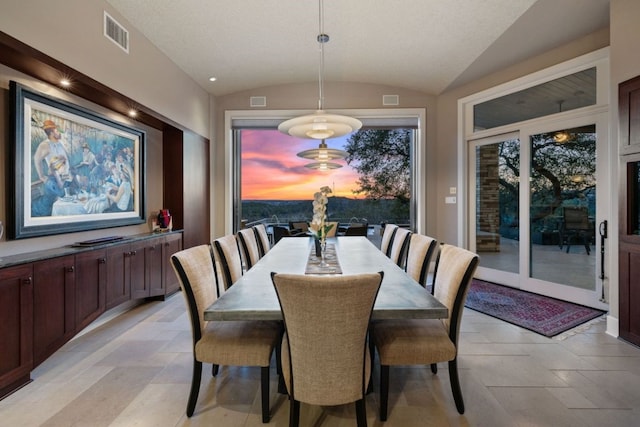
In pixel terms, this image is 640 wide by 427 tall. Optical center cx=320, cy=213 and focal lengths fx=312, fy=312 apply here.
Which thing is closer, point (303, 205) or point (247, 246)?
point (247, 246)

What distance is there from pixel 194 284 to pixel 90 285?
1633 mm

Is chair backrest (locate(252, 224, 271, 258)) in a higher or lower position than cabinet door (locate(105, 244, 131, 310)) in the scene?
higher

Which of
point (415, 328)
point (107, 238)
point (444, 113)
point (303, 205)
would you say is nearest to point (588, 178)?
point (444, 113)

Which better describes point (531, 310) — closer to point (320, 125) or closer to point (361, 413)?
point (361, 413)

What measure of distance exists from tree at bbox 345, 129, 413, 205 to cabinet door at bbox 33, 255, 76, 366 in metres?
6.23

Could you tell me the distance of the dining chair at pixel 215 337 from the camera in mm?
1745

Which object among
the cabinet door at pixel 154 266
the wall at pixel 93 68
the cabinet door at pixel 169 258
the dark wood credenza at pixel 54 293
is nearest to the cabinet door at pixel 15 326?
the dark wood credenza at pixel 54 293

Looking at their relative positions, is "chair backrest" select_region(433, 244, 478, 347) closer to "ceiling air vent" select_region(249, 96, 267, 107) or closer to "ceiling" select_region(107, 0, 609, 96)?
"ceiling" select_region(107, 0, 609, 96)

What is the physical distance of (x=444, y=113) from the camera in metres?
5.38

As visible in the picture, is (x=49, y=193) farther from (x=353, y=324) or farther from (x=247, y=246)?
(x=353, y=324)

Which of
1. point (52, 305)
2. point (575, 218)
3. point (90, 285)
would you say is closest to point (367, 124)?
point (575, 218)

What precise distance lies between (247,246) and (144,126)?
7.81ft

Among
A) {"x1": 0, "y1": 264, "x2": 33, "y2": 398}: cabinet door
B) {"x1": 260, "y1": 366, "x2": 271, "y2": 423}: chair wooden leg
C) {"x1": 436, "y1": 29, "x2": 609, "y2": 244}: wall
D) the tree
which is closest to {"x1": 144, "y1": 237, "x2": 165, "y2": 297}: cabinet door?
{"x1": 0, "y1": 264, "x2": 33, "y2": 398}: cabinet door

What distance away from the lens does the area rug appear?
320cm
